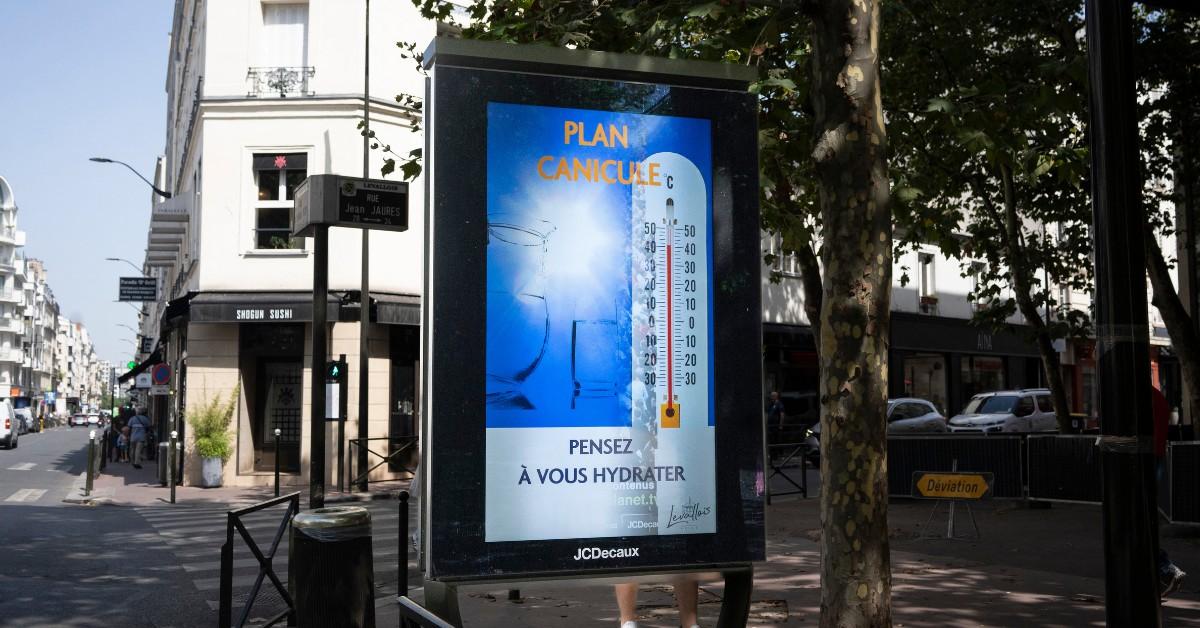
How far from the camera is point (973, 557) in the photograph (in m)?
10.7

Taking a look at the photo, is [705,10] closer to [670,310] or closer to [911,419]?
[670,310]

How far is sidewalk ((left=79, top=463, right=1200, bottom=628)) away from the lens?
291 inches

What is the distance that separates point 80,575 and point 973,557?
8.82 meters

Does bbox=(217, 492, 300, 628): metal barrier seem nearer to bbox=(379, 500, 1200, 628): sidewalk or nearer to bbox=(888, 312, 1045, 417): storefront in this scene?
bbox=(379, 500, 1200, 628): sidewalk

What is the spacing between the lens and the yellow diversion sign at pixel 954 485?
12344 millimetres

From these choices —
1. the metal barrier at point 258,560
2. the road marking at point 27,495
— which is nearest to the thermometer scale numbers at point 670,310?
the metal barrier at point 258,560

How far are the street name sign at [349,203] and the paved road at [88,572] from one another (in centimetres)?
331

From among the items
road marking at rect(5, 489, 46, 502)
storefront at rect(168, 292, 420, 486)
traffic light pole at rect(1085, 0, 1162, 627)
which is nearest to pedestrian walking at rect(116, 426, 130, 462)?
road marking at rect(5, 489, 46, 502)

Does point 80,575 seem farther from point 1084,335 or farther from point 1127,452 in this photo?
point 1084,335

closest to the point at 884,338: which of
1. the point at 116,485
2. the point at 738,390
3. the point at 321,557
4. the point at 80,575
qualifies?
the point at 738,390

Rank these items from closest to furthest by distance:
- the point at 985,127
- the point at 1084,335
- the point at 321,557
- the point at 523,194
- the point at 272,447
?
1. the point at 523,194
2. the point at 321,557
3. the point at 985,127
4. the point at 1084,335
5. the point at 272,447

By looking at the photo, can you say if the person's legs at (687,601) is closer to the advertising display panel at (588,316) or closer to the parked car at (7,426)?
the advertising display panel at (588,316)

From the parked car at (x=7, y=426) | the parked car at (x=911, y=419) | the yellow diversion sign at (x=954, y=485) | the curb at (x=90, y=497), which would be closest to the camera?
the yellow diversion sign at (x=954, y=485)

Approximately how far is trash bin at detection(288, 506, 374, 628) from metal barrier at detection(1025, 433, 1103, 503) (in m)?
10.5
